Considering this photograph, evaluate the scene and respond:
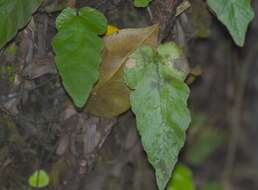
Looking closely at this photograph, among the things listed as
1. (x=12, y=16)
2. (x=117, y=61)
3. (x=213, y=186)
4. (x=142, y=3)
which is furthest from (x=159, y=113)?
(x=213, y=186)

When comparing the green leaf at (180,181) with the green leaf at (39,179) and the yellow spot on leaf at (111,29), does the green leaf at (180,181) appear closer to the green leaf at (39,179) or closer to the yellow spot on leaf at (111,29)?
the green leaf at (39,179)

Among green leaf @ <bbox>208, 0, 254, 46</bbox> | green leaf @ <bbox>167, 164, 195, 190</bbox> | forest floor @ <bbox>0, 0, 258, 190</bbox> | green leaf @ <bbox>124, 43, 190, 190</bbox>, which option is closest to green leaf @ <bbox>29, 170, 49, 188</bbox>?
forest floor @ <bbox>0, 0, 258, 190</bbox>

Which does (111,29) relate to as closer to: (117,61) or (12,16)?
(117,61)

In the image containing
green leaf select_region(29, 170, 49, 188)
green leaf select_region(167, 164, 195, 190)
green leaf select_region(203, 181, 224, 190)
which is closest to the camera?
green leaf select_region(29, 170, 49, 188)

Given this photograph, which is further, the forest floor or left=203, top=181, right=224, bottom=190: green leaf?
left=203, top=181, right=224, bottom=190: green leaf

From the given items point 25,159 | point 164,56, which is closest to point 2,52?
point 25,159

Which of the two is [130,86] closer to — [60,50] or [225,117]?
[60,50]

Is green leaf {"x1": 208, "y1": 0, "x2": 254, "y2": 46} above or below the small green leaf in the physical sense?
below

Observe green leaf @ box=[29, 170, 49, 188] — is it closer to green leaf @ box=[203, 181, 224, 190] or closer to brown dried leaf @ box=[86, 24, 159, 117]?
brown dried leaf @ box=[86, 24, 159, 117]
